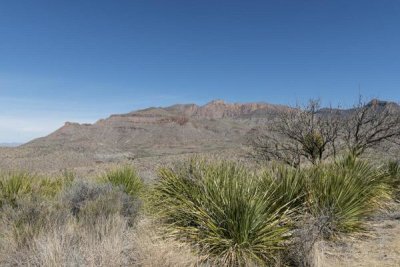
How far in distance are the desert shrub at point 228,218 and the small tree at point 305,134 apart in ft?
31.3

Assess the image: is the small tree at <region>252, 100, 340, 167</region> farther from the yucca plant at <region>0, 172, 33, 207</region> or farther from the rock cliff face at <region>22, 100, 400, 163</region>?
the rock cliff face at <region>22, 100, 400, 163</region>

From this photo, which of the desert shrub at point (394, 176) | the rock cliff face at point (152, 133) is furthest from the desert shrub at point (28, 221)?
the rock cliff face at point (152, 133)

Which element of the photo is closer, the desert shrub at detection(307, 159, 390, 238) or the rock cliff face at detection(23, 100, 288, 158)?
the desert shrub at detection(307, 159, 390, 238)

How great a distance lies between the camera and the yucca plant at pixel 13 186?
1072cm

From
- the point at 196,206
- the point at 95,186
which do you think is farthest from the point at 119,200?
the point at 196,206

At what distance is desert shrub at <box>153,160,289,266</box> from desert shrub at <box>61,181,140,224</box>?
1.11m

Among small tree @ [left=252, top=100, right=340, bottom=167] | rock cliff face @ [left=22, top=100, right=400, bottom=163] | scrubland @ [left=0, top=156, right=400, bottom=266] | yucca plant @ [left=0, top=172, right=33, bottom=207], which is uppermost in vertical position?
rock cliff face @ [left=22, top=100, right=400, bottom=163]

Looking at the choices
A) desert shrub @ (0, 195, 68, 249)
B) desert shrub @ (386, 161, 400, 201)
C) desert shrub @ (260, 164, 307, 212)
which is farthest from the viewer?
desert shrub @ (386, 161, 400, 201)

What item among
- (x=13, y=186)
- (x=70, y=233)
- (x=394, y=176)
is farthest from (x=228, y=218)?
(x=394, y=176)

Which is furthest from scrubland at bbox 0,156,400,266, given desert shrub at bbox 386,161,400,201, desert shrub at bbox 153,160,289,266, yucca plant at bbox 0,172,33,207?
desert shrub at bbox 386,161,400,201

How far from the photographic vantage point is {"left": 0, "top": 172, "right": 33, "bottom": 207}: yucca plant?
10.7m

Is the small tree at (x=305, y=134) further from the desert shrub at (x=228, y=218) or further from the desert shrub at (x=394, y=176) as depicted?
the desert shrub at (x=228, y=218)

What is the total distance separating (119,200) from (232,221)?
3.47 m

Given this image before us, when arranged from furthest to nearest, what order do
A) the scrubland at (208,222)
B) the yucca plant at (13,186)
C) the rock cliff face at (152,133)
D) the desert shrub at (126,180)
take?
the rock cliff face at (152,133) < the desert shrub at (126,180) < the yucca plant at (13,186) < the scrubland at (208,222)
